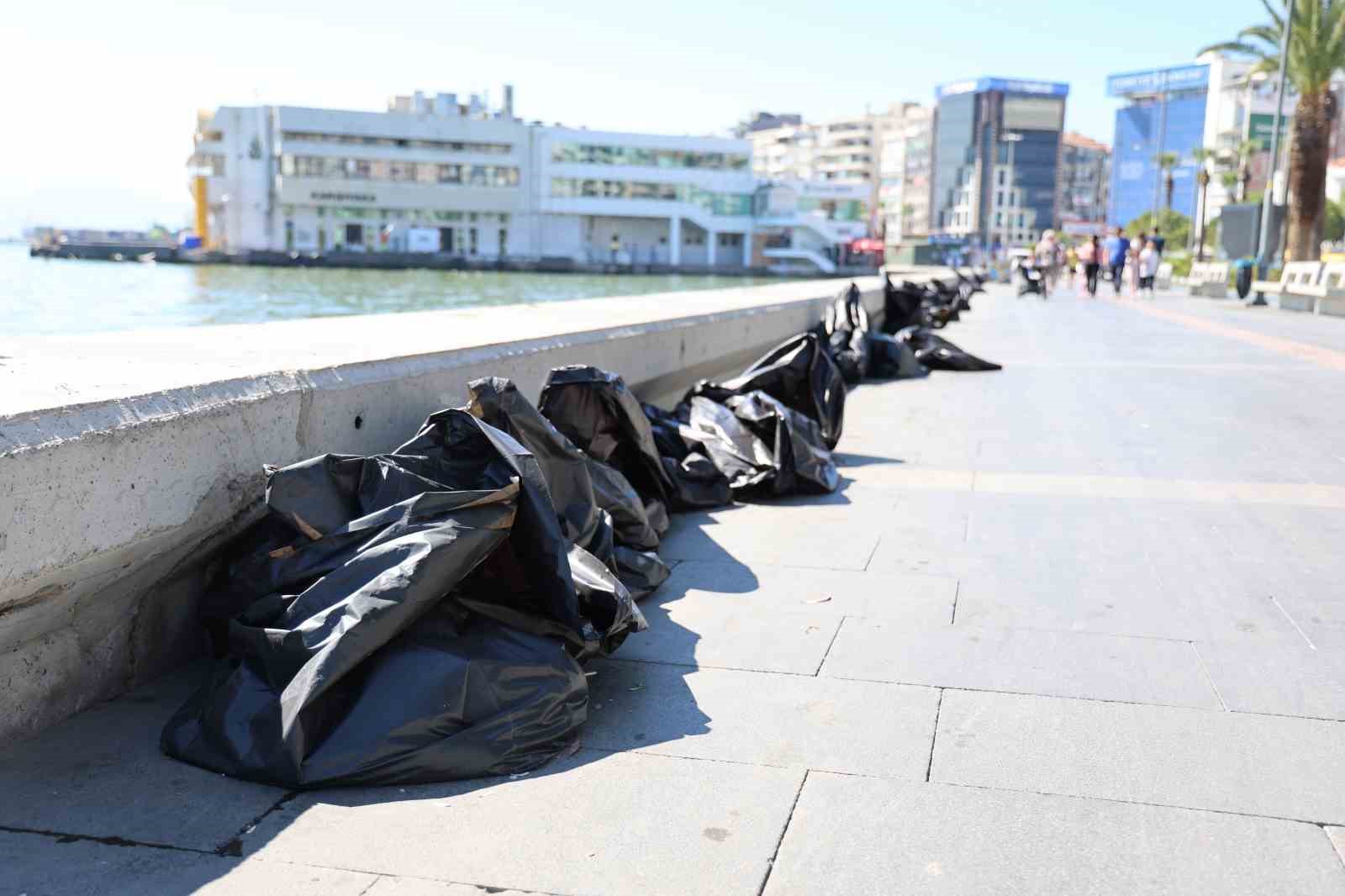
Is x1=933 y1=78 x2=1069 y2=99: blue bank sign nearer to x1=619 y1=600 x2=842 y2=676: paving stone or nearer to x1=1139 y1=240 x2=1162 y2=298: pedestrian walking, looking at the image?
x1=1139 y1=240 x2=1162 y2=298: pedestrian walking

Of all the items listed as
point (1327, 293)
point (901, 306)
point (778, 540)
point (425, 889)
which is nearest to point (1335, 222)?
point (1327, 293)

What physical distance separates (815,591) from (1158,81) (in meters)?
207

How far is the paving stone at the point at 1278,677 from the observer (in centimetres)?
329

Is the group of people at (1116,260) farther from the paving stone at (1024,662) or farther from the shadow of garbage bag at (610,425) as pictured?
the paving stone at (1024,662)

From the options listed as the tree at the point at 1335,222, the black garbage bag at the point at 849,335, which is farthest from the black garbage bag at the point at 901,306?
the tree at the point at 1335,222

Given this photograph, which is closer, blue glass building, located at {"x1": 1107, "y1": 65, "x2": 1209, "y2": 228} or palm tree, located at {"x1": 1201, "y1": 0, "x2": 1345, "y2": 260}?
palm tree, located at {"x1": 1201, "y1": 0, "x2": 1345, "y2": 260}

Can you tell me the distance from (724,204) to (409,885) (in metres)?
110

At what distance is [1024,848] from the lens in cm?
249

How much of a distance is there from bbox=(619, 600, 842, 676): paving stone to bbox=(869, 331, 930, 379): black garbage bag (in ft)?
25.6

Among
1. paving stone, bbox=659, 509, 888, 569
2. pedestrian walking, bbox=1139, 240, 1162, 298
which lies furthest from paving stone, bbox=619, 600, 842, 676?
pedestrian walking, bbox=1139, 240, 1162, 298

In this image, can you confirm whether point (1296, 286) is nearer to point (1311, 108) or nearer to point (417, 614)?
point (1311, 108)

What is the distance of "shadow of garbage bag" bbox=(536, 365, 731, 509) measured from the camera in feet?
16.1

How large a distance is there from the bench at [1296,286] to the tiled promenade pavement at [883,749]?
68.1ft

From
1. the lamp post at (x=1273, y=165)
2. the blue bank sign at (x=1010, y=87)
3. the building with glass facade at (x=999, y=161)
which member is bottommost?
the lamp post at (x=1273, y=165)
